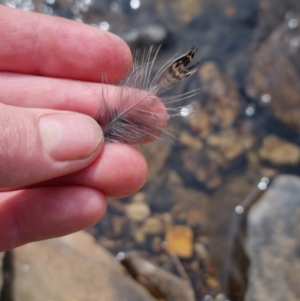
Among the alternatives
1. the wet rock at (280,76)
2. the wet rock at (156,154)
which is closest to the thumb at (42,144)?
the wet rock at (156,154)

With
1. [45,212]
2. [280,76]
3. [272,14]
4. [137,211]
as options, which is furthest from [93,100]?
[272,14]

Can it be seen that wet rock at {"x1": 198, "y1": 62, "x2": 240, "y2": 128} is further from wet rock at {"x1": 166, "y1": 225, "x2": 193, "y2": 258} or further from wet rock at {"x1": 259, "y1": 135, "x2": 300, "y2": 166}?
wet rock at {"x1": 166, "y1": 225, "x2": 193, "y2": 258}

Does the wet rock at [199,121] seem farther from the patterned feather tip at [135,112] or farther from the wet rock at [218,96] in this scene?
the patterned feather tip at [135,112]

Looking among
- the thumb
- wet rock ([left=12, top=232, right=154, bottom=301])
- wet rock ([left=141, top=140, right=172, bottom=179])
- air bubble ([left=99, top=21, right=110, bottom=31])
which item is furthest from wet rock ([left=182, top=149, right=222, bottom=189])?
the thumb

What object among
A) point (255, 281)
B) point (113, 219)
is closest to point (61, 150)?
point (255, 281)

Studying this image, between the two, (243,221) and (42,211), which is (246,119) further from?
(42,211)

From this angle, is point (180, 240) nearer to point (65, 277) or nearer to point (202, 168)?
point (202, 168)
